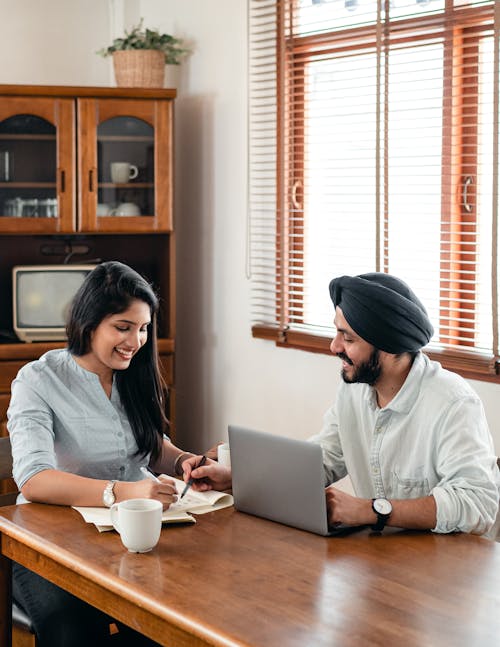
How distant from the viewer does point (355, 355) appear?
2.18 metres

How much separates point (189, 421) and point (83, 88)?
1.58 metres

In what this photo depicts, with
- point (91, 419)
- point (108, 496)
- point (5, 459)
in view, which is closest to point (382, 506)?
point (108, 496)

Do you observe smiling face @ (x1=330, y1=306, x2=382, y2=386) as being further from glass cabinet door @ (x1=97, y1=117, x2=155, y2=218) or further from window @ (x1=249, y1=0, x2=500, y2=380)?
glass cabinet door @ (x1=97, y1=117, x2=155, y2=218)

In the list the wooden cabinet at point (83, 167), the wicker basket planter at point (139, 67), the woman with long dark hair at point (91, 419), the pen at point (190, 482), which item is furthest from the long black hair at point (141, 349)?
the wicker basket planter at point (139, 67)

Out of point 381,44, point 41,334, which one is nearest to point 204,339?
point 41,334

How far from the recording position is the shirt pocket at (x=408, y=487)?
6.85 ft

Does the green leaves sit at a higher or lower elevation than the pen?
higher

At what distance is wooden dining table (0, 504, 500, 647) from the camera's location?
1.44m

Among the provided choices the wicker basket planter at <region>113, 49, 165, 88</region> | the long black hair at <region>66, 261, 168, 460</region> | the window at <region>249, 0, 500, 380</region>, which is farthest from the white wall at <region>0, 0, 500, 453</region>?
the long black hair at <region>66, 261, 168, 460</region>

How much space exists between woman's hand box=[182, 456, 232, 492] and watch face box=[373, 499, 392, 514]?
435 millimetres

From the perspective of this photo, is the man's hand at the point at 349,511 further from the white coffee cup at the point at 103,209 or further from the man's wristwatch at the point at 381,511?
the white coffee cup at the point at 103,209

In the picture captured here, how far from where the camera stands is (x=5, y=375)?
12.9 feet

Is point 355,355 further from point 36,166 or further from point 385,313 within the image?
point 36,166

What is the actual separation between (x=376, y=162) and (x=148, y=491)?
1.85m
